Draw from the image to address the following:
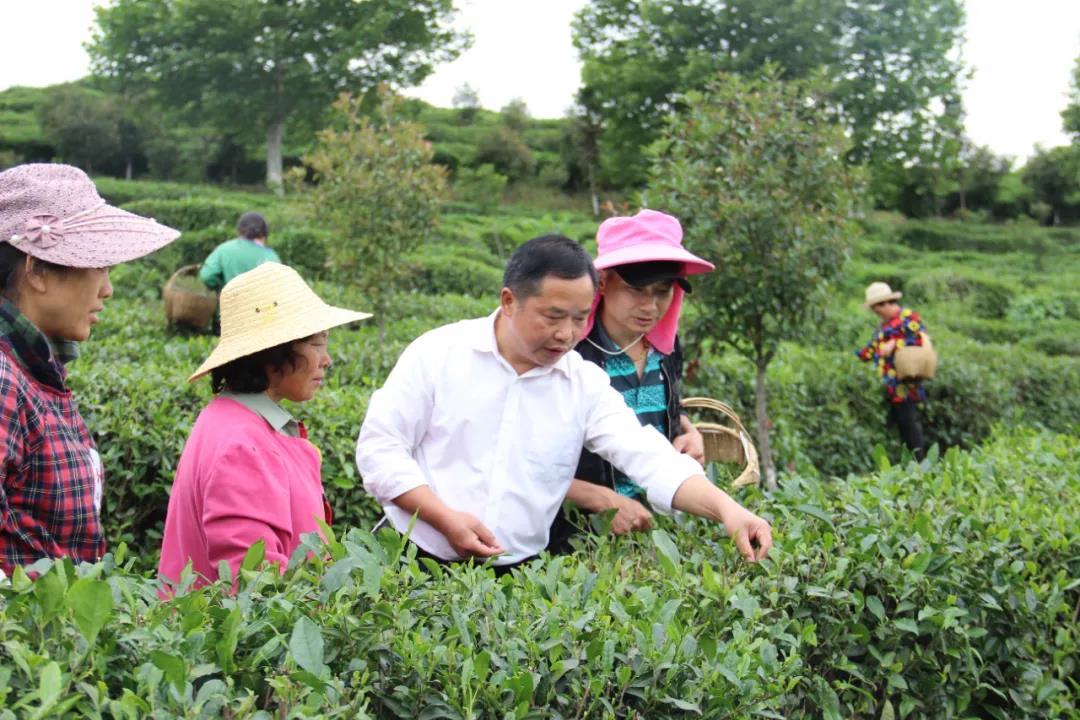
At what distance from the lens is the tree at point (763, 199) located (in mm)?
6215

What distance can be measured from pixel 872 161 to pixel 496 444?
2905cm

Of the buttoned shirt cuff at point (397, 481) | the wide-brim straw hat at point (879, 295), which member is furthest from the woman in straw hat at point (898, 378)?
the buttoned shirt cuff at point (397, 481)

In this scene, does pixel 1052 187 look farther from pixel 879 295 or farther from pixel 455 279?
pixel 879 295

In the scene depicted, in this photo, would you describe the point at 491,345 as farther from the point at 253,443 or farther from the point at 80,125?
the point at 80,125

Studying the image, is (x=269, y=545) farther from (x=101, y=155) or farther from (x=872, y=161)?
(x=101, y=155)

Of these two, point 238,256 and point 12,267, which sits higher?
point 12,267

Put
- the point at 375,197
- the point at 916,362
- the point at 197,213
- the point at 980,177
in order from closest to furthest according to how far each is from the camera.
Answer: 1. the point at 916,362
2. the point at 375,197
3. the point at 197,213
4. the point at 980,177

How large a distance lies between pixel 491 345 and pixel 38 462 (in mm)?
1136

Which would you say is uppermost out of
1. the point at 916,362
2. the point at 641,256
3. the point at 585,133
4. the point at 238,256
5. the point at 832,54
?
the point at 832,54

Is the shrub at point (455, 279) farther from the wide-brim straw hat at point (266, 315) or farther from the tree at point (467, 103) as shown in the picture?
the tree at point (467, 103)

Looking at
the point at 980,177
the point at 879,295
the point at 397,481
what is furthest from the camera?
the point at 980,177

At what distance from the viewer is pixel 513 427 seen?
106 inches

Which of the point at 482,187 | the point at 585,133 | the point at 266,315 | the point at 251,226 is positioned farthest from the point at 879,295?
the point at 585,133

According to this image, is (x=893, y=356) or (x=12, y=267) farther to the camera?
(x=893, y=356)
